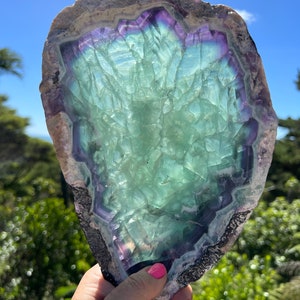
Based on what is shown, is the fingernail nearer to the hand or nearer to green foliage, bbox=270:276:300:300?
the hand

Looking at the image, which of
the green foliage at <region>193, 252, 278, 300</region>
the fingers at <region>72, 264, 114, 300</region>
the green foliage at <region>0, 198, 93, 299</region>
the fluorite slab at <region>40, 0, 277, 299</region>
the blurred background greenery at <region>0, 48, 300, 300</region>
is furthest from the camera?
the green foliage at <region>0, 198, 93, 299</region>

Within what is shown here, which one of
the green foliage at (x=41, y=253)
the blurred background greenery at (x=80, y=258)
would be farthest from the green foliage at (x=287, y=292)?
the green foliage at (x=41, y=253)

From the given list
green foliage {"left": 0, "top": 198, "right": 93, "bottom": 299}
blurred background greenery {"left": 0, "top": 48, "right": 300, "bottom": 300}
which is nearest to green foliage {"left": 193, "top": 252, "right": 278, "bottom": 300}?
blurred background greenery {"left": 0, "top": 48, "right": 300, "bottom": 300}

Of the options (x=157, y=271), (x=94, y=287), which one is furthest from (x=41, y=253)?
(x=157, y=271)

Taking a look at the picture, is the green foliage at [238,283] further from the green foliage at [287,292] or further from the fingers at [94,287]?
the fingers at [94,287]

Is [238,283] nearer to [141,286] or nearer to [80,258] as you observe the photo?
[80,258]

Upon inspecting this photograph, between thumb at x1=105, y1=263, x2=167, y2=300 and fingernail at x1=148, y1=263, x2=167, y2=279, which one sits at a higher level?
fingernail at x1=148, y1=263, x2=167, y2=279
